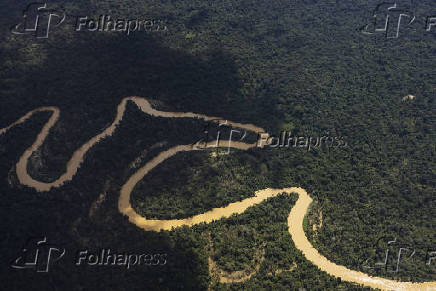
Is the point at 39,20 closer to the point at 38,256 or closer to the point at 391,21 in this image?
the point at 38,256

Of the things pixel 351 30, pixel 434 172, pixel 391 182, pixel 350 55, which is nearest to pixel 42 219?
pixel 391 182

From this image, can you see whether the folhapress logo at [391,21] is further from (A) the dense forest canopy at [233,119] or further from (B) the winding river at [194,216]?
→ (B) the winding river at [194,216]

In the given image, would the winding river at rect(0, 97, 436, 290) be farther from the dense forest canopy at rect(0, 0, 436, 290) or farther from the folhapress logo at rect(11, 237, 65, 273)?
the folhapress logo at rect(11, 237, 65, 273)

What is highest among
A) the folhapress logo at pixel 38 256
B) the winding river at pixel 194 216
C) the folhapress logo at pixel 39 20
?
the folhapress logo at pixel 39 20

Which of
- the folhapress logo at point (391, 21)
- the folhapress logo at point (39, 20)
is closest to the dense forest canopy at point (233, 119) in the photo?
the folhapress logo at point (391, 21)

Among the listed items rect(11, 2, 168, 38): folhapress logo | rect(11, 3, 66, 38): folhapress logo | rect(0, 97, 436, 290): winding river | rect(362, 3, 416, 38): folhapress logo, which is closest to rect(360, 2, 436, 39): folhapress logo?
rect(362, 3, 416, 38): folhapress logo

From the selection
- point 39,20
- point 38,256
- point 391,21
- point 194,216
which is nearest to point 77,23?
point 39,20
